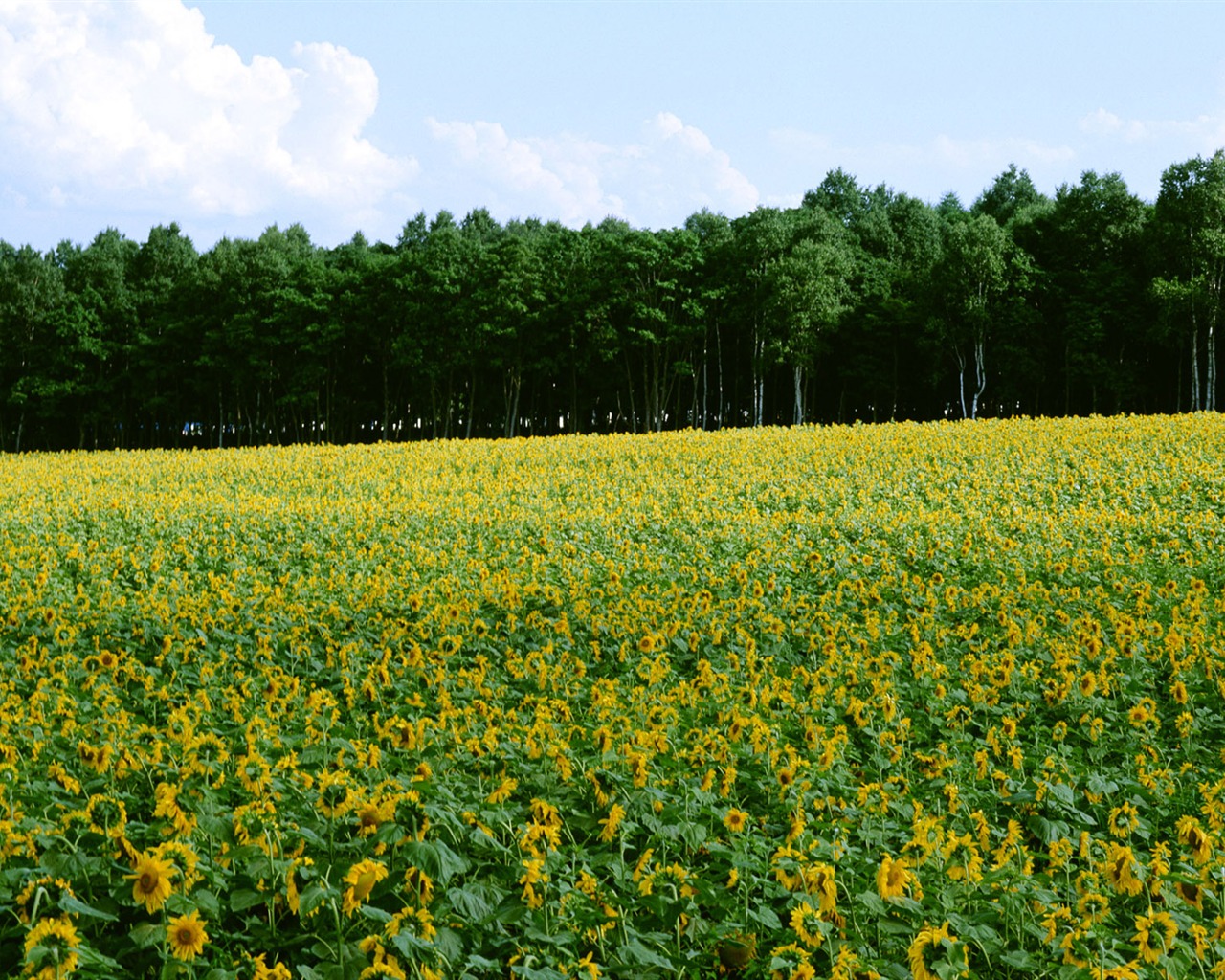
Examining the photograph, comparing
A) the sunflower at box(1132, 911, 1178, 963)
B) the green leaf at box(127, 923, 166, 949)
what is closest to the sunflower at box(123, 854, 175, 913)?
the green leaf at box(127, 923, 166, 949)

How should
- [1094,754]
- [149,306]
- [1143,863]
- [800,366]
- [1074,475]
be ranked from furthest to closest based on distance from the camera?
[149,306]
[800,366]
[1074,475]
[1094,754]
[1143,863]

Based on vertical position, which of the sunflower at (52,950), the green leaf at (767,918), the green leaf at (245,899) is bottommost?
the green leaf at (767,918)

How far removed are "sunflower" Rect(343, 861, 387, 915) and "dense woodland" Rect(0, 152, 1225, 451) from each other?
4121cm

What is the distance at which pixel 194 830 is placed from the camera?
177 inches

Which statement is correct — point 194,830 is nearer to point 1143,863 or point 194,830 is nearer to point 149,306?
point 1143,863

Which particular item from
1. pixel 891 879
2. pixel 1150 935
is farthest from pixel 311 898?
pixel 1150 935

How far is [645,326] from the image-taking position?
46031 millimetres

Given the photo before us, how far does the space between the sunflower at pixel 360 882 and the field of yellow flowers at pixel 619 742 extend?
20 millimetres

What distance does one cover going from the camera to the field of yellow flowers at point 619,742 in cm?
397

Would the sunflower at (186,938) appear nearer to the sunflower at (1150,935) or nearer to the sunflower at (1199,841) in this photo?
the sunflower at (1150,935)

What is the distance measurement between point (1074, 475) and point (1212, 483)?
2.05 metres

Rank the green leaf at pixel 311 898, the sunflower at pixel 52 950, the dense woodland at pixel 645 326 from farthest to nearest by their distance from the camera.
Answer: the dense woodland at pixel 645 326 → the green leaf at pixel 311 898 → the sunflower at pixel 52 950

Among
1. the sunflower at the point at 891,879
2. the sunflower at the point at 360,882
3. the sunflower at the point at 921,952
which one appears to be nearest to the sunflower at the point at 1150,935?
the sunflower at the point at 921,952

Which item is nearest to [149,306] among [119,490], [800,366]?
[800,366]
